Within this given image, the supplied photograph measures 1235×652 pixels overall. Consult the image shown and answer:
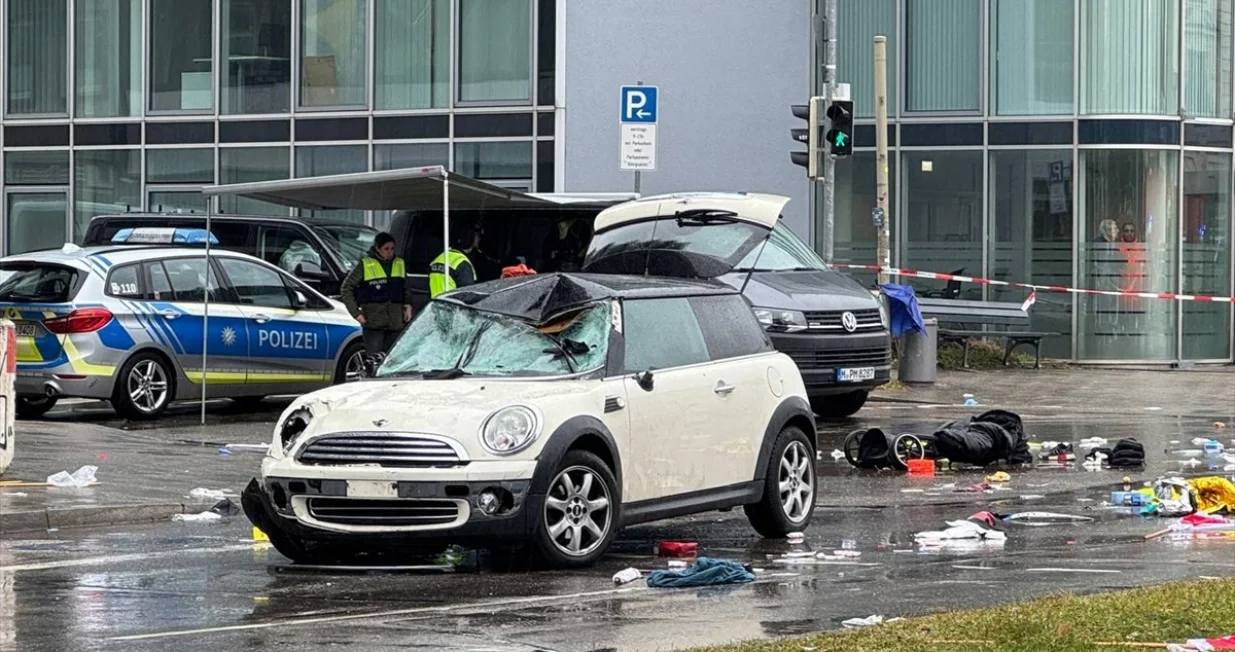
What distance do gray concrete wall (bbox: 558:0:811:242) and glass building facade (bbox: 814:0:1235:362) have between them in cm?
131

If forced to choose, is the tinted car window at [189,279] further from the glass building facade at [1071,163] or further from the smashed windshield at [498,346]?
the glass building facade at [1071,163]

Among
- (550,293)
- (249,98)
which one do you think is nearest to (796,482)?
(550,293)

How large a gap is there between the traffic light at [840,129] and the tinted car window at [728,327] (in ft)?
39.8

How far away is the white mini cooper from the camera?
1050cm

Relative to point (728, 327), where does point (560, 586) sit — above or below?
below

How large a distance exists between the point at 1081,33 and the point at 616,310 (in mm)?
20066

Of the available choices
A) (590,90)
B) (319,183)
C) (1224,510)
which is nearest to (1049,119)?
(590,90)

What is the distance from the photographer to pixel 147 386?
784 inches

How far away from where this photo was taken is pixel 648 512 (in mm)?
11367

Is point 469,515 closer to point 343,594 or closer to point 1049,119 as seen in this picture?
point 343,594

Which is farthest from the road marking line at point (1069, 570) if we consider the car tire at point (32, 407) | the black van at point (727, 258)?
the car tire at point (32, 407)

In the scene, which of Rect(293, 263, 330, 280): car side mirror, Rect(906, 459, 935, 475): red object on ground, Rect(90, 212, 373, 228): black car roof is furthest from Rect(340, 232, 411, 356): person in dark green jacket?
Rect(906, 459, 935, 475): red object on ground

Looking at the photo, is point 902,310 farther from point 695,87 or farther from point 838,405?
point 695,87

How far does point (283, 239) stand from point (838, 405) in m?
7.18
